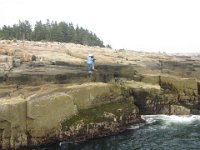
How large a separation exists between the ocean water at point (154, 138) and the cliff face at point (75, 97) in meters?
1.81

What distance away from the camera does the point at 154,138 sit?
152 feet

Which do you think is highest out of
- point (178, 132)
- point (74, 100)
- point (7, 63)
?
point (7, 63)

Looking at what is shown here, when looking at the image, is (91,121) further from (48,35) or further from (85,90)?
(48,35)

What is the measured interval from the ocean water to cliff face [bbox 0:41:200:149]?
1.81m

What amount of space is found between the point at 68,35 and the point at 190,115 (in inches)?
3492

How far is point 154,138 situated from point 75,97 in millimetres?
11877

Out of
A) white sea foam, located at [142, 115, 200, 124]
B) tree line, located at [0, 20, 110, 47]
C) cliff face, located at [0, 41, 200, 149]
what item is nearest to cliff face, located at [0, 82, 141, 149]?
cliff face, located at [0, 41, 200, 149]

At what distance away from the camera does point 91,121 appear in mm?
46875

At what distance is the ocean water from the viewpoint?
42969 mm

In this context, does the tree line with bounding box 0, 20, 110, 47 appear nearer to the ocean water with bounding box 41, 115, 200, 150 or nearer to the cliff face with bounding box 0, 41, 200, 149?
the cliff face with bounding box 0, 41, 200, 149

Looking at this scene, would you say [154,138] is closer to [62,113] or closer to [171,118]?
[171,118]

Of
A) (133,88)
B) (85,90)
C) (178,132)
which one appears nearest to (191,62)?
(133,88)

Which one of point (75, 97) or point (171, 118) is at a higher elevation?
point (75, 97)

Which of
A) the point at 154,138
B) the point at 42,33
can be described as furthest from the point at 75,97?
the point at 42,33
